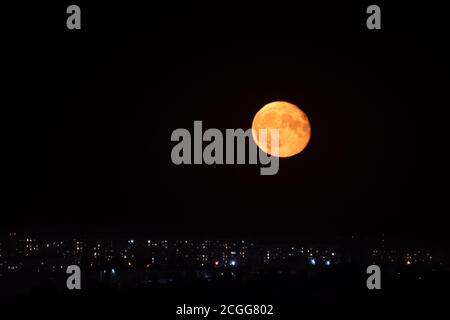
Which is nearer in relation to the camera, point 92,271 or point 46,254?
point 92,271

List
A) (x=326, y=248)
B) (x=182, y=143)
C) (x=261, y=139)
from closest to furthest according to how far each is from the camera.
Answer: (x=326, y=248) → (x=261, y=139) → (x=182, y=143)

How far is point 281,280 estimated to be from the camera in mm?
35406

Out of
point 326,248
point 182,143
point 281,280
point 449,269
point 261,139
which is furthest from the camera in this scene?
point 182,143

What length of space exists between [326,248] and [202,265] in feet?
27.7

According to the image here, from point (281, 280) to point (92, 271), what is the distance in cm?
1282
